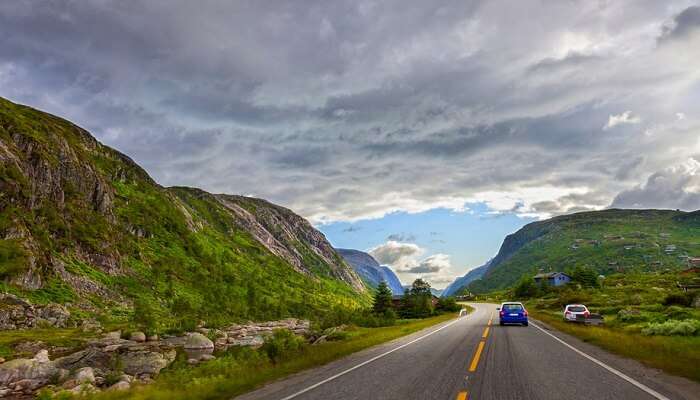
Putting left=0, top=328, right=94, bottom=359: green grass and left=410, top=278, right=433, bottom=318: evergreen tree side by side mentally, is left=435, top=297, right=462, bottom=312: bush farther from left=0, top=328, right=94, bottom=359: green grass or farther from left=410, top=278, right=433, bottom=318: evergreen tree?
left=0, top=328, right=94, bottom=359: green grass

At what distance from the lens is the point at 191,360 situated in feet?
110

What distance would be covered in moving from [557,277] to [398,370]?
165 meters

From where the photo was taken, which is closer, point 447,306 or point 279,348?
point 279,348

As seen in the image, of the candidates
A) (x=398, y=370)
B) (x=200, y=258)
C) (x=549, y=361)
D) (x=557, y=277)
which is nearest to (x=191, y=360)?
(x=398, y=370)

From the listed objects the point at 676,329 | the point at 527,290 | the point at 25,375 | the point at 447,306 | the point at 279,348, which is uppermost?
the point at 527,290

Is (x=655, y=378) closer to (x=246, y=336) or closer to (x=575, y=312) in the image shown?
(x=575, y=312)

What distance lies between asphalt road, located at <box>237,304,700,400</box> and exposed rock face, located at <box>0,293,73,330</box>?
A: 5032cm

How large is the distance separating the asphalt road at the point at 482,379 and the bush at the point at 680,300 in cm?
3693

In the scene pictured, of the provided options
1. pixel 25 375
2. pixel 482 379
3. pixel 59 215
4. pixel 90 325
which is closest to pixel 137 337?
pixel 90 325

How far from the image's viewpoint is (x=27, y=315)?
52188 mm

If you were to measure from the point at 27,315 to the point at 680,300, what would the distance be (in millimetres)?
75408

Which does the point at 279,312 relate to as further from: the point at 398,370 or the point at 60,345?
the point at 398,370

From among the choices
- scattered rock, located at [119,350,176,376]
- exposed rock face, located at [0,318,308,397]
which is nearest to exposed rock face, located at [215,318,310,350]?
exposed rock face, located at [0,318,308,397]

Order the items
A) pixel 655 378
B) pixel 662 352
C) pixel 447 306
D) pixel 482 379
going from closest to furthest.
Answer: pixel 482 379 → pixel 655 378 → pixel 662 352 → pixel 447 306
